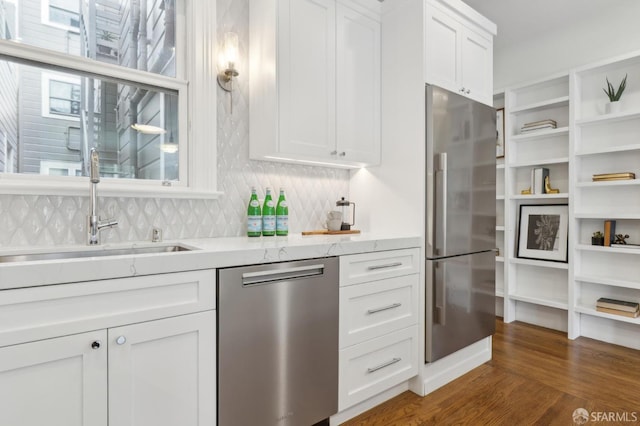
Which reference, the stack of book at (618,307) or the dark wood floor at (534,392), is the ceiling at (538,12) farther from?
the dark wood floor at (534,392)

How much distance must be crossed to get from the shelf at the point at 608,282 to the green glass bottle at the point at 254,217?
2.87m

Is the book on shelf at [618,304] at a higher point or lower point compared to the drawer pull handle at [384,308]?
lower

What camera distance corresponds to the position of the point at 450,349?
2.37 meters

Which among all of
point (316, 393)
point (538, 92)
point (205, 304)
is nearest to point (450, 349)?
point (316, 393)

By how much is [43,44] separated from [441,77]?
89.5 inches

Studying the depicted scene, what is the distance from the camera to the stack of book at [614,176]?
2.86m

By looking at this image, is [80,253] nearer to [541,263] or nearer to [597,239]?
[541,263]

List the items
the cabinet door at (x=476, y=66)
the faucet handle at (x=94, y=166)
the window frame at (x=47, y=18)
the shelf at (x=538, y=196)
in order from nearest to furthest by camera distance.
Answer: the faucet handle at (x=94, y=166)
the window frame at (x=47, y=18)
the cabinet door at (x=476, y=66)
the shelf at (x=538, y=196)

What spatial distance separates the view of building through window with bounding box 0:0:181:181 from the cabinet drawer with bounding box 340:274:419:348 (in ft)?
4.08

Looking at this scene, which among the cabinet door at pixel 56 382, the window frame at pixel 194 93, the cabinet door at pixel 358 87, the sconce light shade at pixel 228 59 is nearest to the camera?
the cabinet door at pixel 56 382

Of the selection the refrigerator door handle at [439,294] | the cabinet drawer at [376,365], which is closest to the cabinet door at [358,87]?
the refrigerator door handle at [439,294]

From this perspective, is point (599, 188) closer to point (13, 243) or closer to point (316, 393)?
point (316, 393)

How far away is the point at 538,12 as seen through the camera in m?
3.19

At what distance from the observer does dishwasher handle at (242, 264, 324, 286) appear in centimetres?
150
